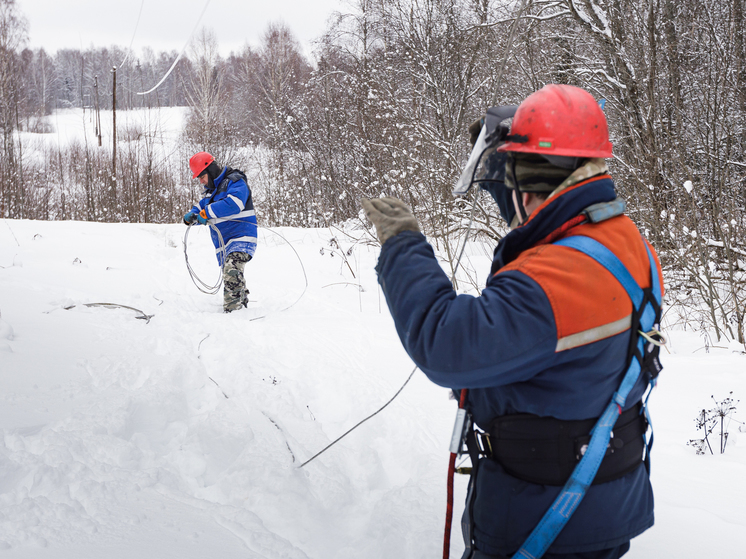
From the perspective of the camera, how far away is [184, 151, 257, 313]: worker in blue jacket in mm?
6469

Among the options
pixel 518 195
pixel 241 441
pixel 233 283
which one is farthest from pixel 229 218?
pixel 518 195

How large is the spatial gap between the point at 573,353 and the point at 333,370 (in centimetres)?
345

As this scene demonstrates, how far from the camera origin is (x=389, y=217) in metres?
1.33

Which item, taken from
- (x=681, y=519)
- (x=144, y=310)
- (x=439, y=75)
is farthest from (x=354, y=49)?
(x=681, y=519)

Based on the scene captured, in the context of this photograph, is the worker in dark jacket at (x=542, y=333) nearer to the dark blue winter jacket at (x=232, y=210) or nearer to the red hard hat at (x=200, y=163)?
the dark blue winter jacket at (x=232, y=210)

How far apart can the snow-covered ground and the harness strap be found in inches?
41.0

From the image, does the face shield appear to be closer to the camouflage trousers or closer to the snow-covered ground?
the snow-covered ground

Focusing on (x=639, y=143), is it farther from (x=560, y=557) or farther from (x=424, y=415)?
(x=560, y=557)

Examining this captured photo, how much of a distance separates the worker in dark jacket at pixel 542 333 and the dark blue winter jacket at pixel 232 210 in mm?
5458

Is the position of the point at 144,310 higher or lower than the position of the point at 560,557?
lower

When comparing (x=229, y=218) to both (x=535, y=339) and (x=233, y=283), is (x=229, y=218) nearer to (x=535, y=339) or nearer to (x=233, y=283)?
(x=233, y=283)

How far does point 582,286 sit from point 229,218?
5971 millimetres

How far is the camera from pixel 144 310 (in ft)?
18.6

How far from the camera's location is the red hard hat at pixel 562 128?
1.25 meters
